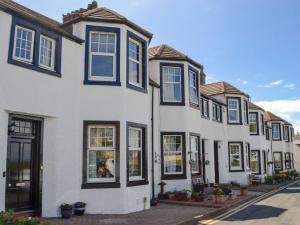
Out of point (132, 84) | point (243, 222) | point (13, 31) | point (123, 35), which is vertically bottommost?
point (243, 222)

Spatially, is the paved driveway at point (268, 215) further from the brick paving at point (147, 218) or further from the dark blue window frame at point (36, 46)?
the dark blue window frame at point (36, 46)

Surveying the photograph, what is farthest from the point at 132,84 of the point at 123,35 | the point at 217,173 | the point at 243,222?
the point at 217,173

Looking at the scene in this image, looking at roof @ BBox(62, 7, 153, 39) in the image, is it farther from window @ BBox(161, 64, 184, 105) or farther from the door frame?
window @ BBox(161, 64, 184, 105)

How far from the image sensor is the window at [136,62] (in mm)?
14102

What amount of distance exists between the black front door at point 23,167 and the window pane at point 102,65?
312 cm

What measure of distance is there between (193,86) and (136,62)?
573cm

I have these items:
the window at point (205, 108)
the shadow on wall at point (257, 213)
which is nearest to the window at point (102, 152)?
the shadow on wall at point (257, 213)

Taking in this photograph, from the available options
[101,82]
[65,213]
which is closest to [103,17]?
[101,82]

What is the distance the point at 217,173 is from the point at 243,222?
47.9 feet

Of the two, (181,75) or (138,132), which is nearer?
(138,132)

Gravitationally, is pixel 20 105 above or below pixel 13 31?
below

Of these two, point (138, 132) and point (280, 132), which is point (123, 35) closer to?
point (138, 132)

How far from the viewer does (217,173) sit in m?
25.9

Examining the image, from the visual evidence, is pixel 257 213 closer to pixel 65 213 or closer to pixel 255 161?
pixel 65 213
